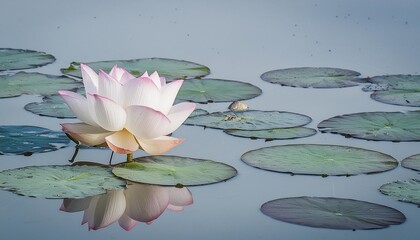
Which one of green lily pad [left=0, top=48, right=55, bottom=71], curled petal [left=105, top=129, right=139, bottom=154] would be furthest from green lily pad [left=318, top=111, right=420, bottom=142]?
green lily pad [left=0, top=48, right=55, bottom=71]

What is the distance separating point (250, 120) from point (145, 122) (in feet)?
1.80

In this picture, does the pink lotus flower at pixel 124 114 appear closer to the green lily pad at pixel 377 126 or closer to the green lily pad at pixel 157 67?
the green lily pad at pixel 377 126

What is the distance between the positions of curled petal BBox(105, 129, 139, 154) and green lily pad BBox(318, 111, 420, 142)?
648 mm

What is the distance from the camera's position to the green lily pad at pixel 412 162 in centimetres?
231

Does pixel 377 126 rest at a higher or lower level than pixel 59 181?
higher

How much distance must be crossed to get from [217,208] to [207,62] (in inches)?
64.3

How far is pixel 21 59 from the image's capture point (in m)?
3.45

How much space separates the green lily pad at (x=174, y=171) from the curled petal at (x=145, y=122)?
0.08 metres

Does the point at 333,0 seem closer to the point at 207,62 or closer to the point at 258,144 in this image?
the point at 207,62

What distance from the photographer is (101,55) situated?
3.69 metres

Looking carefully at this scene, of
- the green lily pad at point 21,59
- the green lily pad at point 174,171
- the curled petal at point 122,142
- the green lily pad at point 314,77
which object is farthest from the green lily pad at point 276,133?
the green lily pad at point 21,59

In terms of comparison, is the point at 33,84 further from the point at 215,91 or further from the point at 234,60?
the point at 234,60

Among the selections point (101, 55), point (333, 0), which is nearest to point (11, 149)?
point (101, 55)

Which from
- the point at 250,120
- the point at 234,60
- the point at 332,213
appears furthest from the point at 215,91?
the point at 332,213
